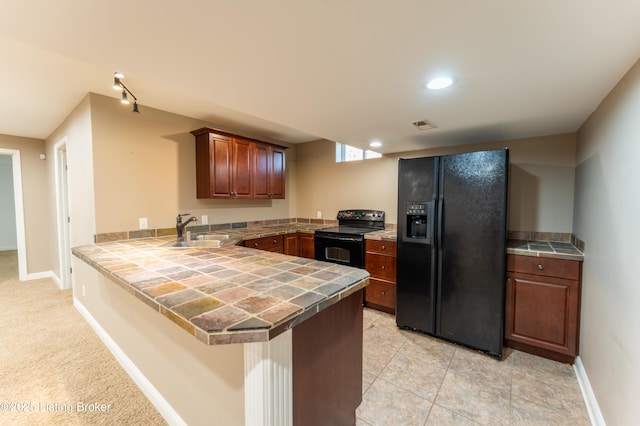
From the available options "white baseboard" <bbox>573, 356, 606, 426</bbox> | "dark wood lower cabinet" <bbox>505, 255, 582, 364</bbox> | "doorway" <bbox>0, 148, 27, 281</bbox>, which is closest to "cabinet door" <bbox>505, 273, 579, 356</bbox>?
"dark wood lower cabinet" <bbox>505, 255, 582, 364</bbox>

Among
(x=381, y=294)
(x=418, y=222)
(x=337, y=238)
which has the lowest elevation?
(x=381, y=294)

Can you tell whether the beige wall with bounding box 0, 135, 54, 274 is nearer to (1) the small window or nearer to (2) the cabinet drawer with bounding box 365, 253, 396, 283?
(1) the small window

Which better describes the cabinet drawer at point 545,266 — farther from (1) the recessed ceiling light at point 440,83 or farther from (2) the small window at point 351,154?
(2) the small window at point 351,154

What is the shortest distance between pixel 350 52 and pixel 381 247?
2269 millimetres

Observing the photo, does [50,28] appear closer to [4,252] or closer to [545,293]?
[545,293]

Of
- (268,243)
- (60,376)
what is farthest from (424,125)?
(60,376)

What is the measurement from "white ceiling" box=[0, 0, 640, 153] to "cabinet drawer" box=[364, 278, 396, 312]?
1.86 metres

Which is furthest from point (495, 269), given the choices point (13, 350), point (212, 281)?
point (13, 350)

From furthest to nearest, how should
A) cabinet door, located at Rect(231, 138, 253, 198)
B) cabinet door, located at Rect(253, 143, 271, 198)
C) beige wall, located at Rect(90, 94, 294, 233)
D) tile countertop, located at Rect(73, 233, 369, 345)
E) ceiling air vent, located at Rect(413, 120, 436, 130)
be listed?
cabinet door, located at Rect(253, 143, 271, 198) < cabinet door, located at Rect(231, 138, 253, 198) < beige wall, located at Rect(90, 94, 294, 233) < ceiling air vent, located at Rect(413, 120, 436, 130) < tile countertop, located at Rect(73, 233, 369, 345)

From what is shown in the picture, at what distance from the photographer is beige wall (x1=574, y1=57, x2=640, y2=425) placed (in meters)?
1.24

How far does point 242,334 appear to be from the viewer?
0.81m

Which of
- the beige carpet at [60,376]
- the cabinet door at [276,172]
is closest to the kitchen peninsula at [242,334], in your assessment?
the beige carpet at [60,376]

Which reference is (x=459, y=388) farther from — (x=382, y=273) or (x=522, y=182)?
(x=522, y=182)

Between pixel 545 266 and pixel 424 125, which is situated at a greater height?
pixel 424 125
